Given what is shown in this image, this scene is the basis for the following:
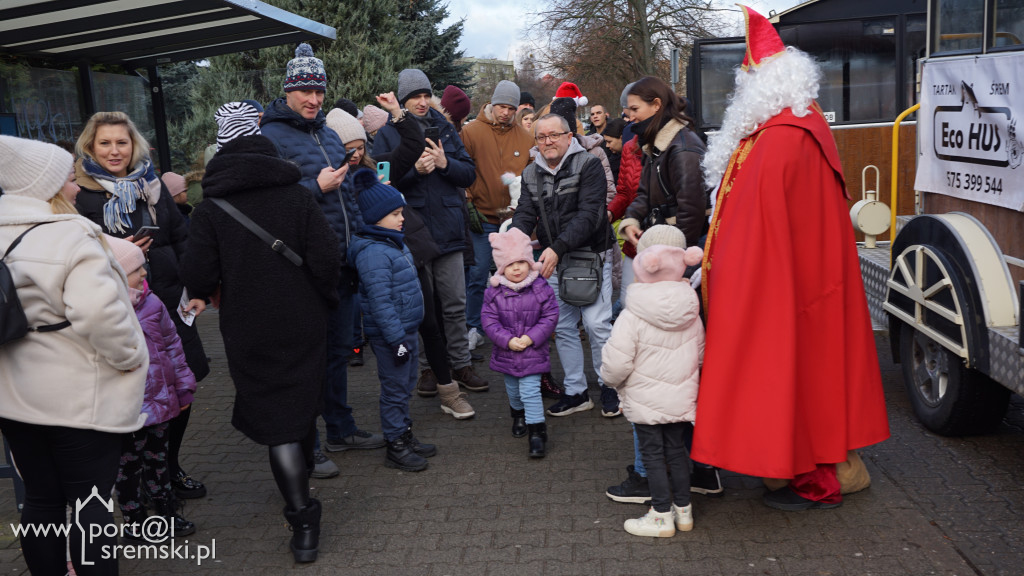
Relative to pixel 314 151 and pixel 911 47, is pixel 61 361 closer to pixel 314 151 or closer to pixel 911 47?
pixel 314 151

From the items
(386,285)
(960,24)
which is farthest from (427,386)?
(960,24)

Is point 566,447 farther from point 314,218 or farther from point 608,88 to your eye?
point 608,88

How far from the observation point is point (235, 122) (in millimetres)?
4383

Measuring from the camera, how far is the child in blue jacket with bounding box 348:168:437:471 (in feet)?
15.6

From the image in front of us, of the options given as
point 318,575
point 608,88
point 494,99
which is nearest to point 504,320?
point 318,575

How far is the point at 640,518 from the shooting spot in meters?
4.02

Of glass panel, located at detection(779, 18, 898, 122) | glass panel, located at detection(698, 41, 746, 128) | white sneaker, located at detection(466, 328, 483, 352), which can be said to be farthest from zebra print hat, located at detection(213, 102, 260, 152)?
glass panel, located at detection(779, 18, 898, 122)

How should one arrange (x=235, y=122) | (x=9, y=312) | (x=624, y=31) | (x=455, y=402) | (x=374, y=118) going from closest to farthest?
(x=9, y=312)
(x=235, y=122)
(x=455, y=402)
(x=374, y=118)
(x=624, y=31)

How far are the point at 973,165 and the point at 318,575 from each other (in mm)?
Answer: 3698

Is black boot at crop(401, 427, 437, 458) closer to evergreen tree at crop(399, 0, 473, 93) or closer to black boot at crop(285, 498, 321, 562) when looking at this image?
black boot at crop(285, 498, 321, 562)

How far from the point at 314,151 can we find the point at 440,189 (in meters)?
1.49

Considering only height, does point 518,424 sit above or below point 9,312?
below

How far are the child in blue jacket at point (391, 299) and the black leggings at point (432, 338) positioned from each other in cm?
62

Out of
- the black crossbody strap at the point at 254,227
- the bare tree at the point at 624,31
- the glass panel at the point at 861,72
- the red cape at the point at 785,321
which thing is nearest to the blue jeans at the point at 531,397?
the red cape at the point at 785,321
